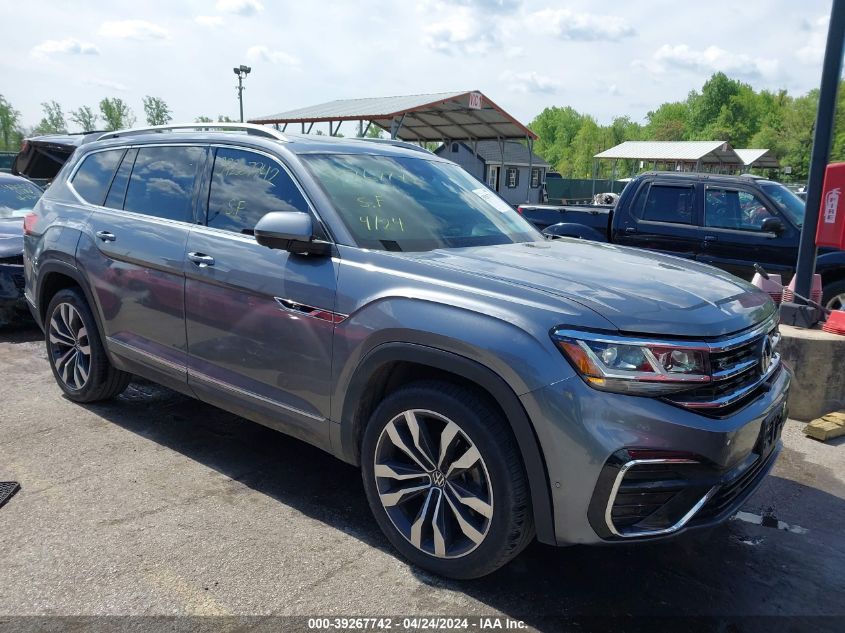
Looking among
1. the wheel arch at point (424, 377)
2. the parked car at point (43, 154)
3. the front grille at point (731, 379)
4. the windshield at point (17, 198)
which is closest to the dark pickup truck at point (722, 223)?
the front grille at point (731, 379)

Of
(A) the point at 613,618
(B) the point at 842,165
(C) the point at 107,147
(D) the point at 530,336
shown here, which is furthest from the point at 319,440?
(B) the point at 842,165

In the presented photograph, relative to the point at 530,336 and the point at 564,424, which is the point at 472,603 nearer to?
the point at 564,424

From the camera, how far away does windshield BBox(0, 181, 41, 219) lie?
316 inches

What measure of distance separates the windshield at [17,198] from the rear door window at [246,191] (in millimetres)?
5592

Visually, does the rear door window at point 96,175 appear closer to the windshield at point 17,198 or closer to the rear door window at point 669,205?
the windshield at point 17,198

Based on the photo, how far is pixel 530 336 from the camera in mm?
2426

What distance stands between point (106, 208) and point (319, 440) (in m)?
2.40

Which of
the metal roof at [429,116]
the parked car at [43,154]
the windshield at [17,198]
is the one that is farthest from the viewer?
the metal roof at [429,116]

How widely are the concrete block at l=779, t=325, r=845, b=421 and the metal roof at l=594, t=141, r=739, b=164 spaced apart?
36163 mm

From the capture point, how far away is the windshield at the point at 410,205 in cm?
324

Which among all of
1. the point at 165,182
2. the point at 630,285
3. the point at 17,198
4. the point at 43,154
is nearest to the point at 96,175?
the point at 165,182

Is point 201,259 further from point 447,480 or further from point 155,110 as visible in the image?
point 155,110

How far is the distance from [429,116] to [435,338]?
26004 mm

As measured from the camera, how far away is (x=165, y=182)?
408cm
